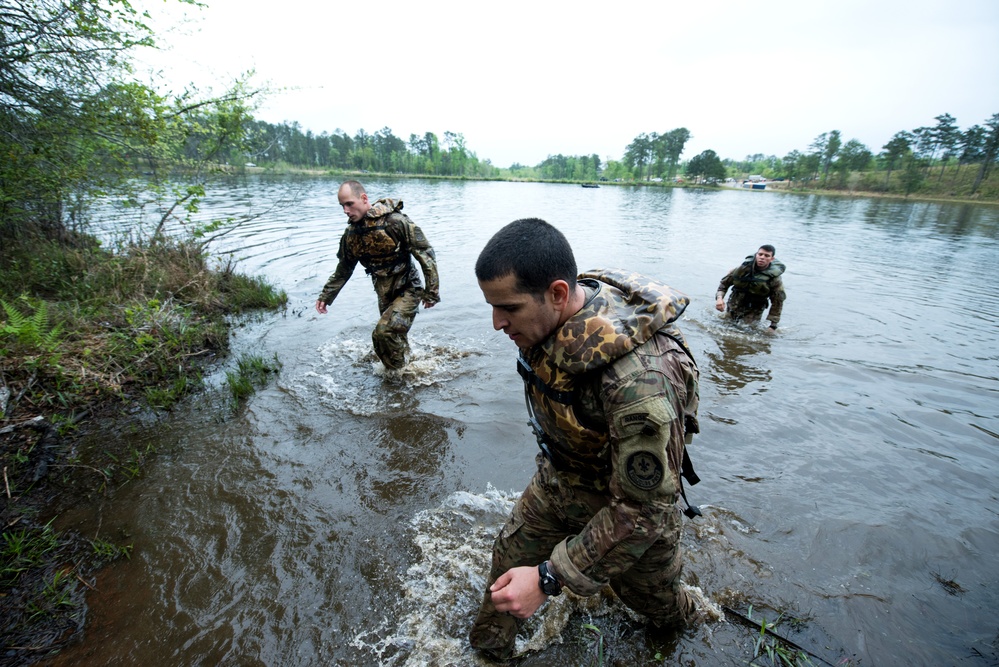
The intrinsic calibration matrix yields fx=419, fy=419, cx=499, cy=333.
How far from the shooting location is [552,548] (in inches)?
88.9

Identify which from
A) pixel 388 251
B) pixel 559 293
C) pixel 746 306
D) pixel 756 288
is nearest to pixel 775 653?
pixel 559 293

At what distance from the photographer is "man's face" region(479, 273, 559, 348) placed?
5.34ft

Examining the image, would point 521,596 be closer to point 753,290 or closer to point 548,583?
point 548,583

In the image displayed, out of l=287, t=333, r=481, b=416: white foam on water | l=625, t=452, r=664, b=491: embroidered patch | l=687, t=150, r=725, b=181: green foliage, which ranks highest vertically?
l=687, t=150, r=725, b=181: green foliage

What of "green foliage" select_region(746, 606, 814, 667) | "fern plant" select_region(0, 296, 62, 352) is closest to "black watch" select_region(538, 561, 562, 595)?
"green foliage" select_region(746, 606, 814, 667)

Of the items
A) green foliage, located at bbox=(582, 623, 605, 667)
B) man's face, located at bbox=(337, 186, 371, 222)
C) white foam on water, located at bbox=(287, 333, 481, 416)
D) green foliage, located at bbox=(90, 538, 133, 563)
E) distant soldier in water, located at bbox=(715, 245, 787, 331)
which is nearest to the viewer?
green foliage, located at bbox=(582, 623, 605, 667)

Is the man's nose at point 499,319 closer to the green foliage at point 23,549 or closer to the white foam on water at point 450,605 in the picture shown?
the white foam on water at point 450,605

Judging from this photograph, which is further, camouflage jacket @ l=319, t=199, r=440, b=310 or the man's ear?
camouflage jacket @ l=319, t=199, r=440, b=310

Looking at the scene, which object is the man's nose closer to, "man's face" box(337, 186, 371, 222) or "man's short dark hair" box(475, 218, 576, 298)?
"man's short dark hair" box(475, 218, 576, 298)

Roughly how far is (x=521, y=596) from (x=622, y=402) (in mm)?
848

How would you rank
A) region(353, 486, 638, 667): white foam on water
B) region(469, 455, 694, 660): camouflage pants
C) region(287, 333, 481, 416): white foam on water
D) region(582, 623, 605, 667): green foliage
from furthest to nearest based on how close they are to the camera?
1. region(287, 333, 481, 416): white foam on water
2. region(353, 486, 638, 667): white foam on water
3. region(582, 623, 605, 667): green foliage
4. region(469, 455, 694, 660): camouflage pants

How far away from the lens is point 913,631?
2695 mm

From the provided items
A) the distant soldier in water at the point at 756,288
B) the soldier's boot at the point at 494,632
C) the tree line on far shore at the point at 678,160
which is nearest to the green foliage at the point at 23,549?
the soldier's boot at the point at 494,632

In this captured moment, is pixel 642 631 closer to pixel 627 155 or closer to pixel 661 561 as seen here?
pixel 661 561
